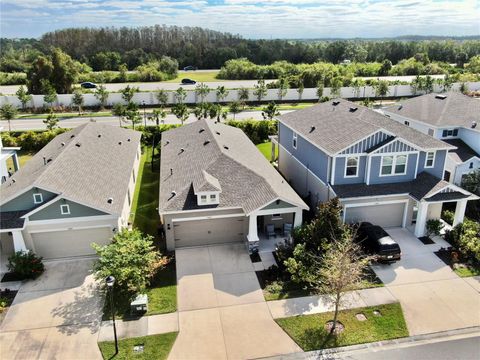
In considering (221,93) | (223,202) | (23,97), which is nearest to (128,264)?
(223,202)

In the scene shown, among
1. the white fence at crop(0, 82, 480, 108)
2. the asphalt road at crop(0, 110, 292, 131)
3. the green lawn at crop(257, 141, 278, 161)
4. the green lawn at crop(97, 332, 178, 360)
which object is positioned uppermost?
the white fence at crop(0, 82, 480, 108)

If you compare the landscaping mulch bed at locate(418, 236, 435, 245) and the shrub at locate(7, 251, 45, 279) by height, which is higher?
the shrub at locate(7, 251, 45, 279)

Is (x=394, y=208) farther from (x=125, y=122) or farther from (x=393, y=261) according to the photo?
(x=125, y=122)

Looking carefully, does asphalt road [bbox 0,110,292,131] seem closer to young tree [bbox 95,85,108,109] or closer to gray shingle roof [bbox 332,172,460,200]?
young tree [bbox 95,85,108,109]

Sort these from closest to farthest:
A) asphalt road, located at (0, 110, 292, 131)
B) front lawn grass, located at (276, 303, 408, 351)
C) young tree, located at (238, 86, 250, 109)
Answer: front lawn grass, located at (276, 303, 408, 351), asphalt road, located at (0, 110, 292, 131), young tree, located at (238, 86, 250, 109)

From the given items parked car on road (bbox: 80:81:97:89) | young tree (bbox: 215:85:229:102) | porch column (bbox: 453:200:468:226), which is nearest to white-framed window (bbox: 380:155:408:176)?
porch column (bbox: 453:200:468:226)

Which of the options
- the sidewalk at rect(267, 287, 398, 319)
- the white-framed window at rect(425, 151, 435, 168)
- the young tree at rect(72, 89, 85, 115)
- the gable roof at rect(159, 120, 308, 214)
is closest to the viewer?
the sidewalk at rect(267, 287, 398, 319)
